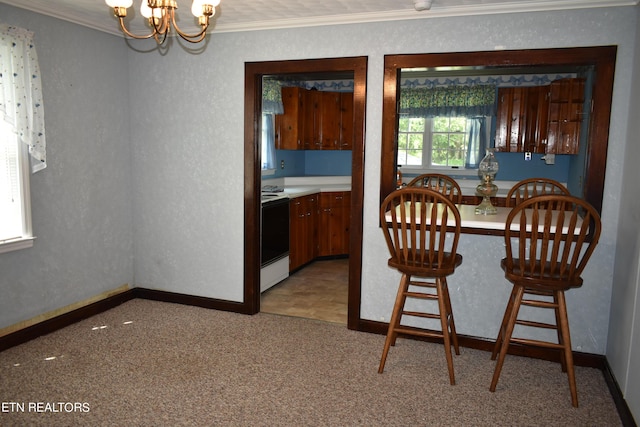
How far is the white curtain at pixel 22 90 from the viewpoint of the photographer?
→ 3012 mm

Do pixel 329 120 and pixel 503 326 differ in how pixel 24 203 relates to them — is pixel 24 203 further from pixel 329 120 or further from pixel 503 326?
pixel 329 120

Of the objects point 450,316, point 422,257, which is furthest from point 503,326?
point 422,257

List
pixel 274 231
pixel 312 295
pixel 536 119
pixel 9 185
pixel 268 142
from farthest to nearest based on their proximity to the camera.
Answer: pixel 536 119 → pixel 268 142 → pixel 274 231 → pixel 312 295 → pixel 9 185

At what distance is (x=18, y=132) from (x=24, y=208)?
51 centimetres

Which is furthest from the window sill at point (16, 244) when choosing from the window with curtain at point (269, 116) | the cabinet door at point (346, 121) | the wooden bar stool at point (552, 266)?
the cabinet door at point (346, 121)

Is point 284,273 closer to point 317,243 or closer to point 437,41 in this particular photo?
point 317,243

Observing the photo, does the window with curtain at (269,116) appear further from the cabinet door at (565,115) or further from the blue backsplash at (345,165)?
the cabinet door at (565,115)

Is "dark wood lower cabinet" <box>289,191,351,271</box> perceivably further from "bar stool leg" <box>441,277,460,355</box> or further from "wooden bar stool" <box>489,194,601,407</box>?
"wooden bar stool" <box>489,194,601,407</box>

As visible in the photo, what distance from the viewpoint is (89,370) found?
293cm

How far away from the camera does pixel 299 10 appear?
10.9ft

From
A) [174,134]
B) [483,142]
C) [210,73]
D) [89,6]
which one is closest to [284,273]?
[174,134]

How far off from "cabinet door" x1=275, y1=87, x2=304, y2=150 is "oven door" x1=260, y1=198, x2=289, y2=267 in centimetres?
123

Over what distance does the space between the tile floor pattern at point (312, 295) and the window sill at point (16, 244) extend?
1.79 m

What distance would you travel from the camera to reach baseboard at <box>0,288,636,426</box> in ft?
9.23
